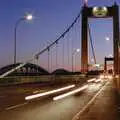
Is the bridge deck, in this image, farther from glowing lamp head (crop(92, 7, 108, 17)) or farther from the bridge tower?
glowing lamp head (crop(92, 7, 108, 17))

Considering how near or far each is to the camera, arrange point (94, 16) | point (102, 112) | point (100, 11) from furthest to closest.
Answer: point (94, 16), point (100, 11), point (102, 112)

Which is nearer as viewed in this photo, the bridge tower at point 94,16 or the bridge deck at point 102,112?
the bridge deck at point 102,112

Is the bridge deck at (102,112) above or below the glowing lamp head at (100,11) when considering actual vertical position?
below

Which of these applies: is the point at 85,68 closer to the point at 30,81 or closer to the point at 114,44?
the point at 114,44

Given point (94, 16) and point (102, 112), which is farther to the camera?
point (94, 16)

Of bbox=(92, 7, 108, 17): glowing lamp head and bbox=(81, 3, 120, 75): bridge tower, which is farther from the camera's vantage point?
bbox=(92, 7, 108, 17): glowing lamp head

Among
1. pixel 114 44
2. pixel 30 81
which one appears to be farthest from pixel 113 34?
pixel 30 81

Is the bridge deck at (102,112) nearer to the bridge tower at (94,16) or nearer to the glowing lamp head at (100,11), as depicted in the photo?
the bridge tower at (94,16)

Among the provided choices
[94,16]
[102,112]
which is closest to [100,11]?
[94,16]

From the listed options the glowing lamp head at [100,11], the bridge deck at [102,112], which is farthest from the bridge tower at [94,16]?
the bridge deck at [102,112]

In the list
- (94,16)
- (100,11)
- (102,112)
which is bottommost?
(102,112)

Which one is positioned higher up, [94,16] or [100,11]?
[100,11]

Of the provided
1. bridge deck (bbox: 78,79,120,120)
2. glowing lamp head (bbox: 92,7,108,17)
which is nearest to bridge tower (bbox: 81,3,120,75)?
glowing lamp head (bbox: 92,7,108,17)

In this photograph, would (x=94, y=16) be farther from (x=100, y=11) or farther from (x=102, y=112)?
(x=102, y=112)
